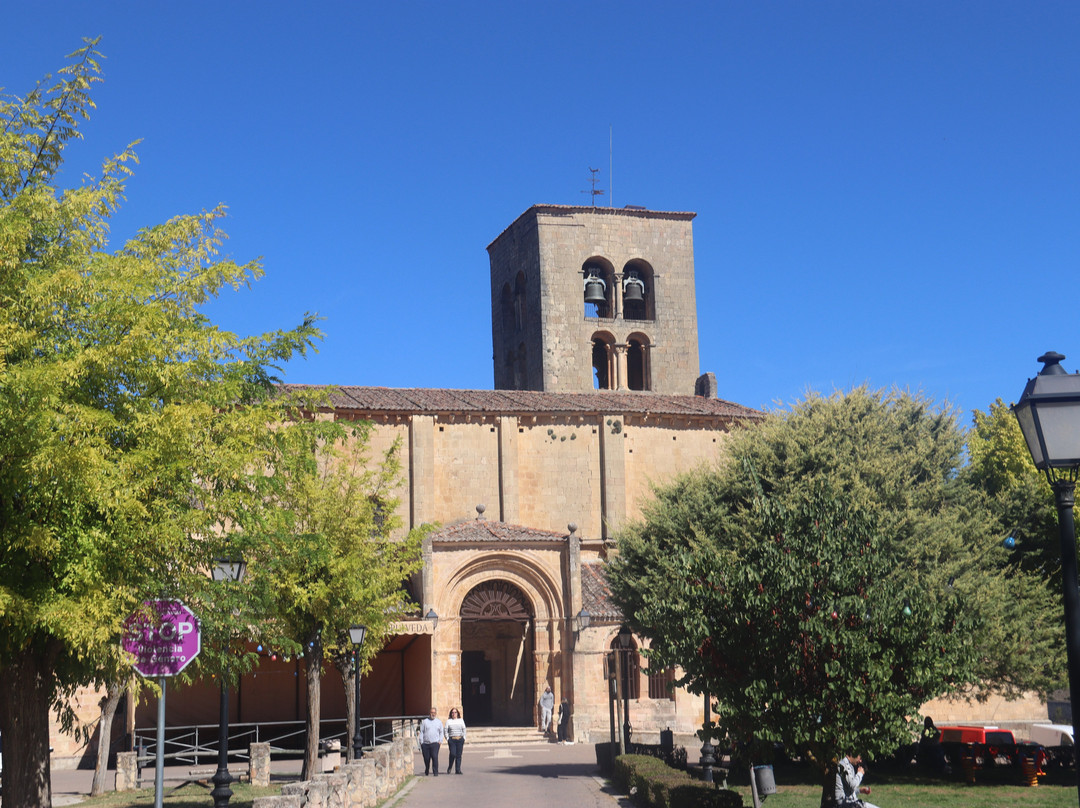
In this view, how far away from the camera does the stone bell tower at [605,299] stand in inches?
1713

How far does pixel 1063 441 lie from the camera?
6555 mm

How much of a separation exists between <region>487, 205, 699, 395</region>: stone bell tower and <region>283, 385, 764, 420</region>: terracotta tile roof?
199 cm

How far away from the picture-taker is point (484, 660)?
39.4m

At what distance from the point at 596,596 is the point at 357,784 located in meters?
19.2

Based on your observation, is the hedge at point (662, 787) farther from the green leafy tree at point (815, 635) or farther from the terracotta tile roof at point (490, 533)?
the terracotta tile roof at point (490, 533)

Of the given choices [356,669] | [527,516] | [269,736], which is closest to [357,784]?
[356,669]

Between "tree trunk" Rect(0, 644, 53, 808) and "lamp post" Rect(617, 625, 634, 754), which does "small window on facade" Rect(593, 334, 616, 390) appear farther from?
"tree trunk" Rect(0, 644, 53, 808)

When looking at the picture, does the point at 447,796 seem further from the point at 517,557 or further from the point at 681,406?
the point at 681,406

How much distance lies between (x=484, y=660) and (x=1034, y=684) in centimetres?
2102

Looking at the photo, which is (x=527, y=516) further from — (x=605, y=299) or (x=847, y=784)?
(x=847, y=784)

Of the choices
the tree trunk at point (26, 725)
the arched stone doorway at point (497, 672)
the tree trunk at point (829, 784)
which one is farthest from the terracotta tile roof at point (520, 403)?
the tree trunk at point (829, 784)

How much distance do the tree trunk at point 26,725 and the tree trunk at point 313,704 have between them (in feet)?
27.0

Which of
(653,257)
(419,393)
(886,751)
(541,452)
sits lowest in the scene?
(886,751)

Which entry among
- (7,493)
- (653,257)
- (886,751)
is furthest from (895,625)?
(653,257)
